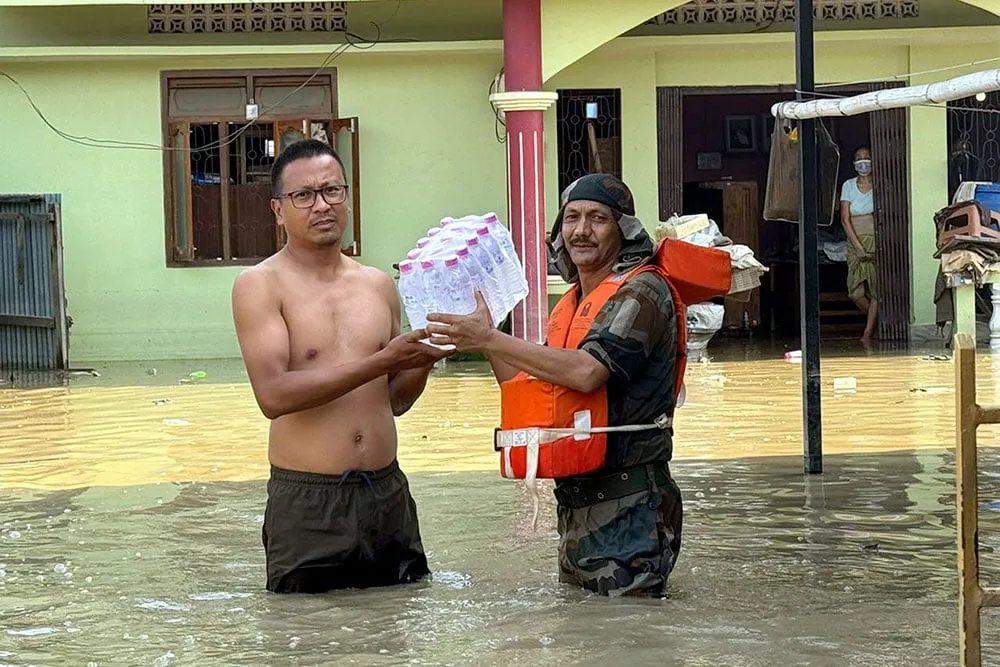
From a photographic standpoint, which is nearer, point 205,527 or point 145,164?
point 205,527

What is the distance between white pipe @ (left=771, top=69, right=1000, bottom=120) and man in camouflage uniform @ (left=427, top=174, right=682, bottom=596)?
1242mm

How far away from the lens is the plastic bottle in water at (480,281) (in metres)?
4.83

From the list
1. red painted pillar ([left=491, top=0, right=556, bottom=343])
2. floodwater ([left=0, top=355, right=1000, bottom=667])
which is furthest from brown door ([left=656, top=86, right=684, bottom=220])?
floodwater ([left=0, top=355, right=1000, bottom=667])

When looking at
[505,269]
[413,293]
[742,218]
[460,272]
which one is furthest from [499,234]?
[742,218]

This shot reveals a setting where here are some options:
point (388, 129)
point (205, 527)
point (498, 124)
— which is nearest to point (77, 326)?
point (388, 129)

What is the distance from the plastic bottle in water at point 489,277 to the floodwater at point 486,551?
1.00m

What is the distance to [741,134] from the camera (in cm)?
2158

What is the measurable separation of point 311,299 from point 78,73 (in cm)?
1230

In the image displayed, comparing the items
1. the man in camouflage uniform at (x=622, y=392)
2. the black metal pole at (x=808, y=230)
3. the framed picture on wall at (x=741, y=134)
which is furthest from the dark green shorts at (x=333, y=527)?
the framed picture on wall at (x=741, y=134)

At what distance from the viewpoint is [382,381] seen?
5.26m

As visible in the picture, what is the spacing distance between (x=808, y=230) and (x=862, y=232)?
33.1 ft

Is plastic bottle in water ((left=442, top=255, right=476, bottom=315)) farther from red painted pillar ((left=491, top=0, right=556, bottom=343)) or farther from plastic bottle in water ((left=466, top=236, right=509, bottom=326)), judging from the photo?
red painted pillar ((left=491, top=0, right=556, bottom=343))

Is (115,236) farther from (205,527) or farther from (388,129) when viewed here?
(205,527)

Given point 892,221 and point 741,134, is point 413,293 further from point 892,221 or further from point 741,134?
point 741,134
